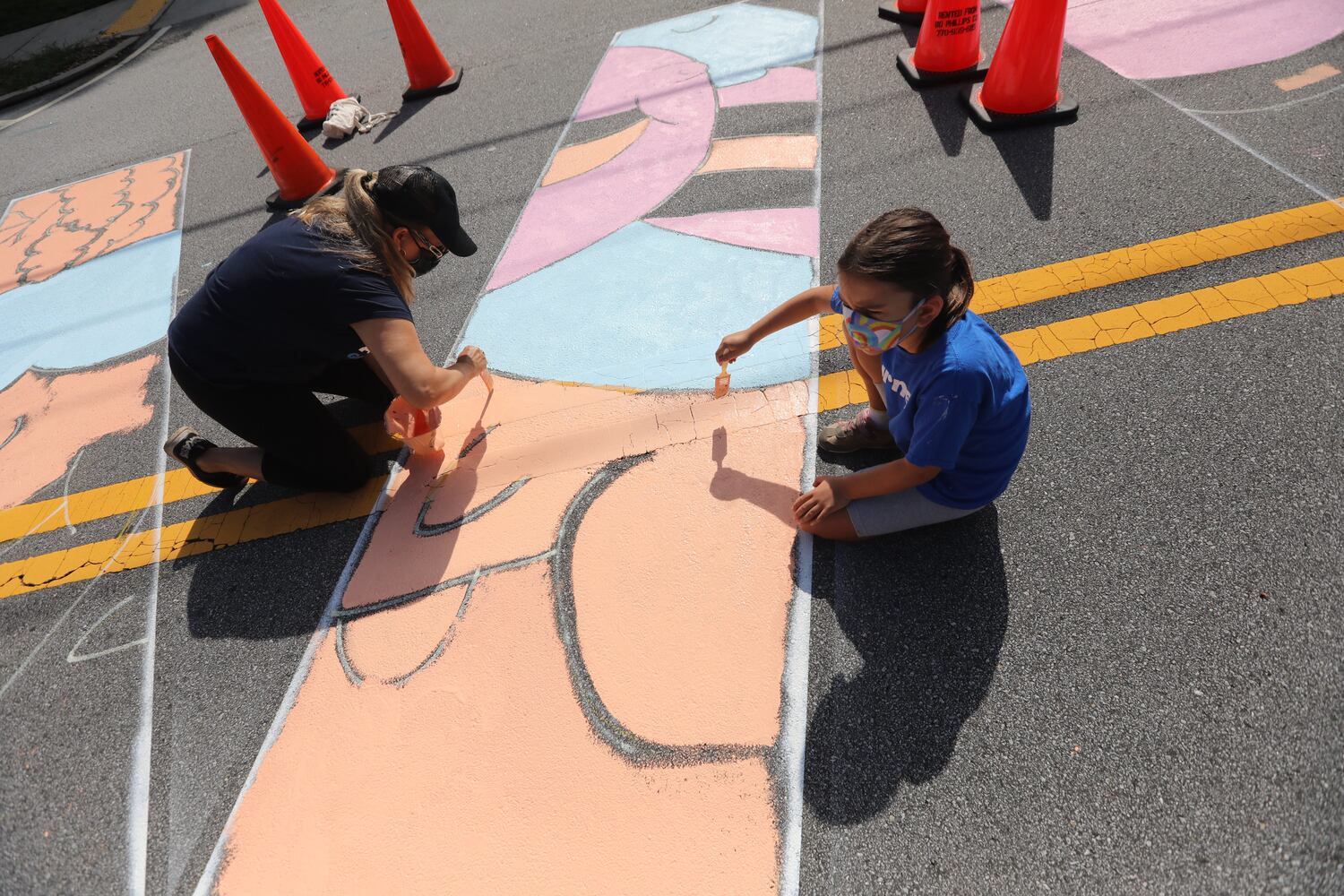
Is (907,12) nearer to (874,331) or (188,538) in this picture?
(874,331)

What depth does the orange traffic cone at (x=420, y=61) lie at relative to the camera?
16.2 ft

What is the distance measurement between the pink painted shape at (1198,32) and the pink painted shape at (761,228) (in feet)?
7.14

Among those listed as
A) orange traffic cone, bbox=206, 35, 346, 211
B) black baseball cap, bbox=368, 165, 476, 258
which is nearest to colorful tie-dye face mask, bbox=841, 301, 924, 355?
black baseball cap, bbox=368, 165, 476, 258

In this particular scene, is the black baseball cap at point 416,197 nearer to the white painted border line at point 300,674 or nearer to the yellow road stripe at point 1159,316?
the white painted border line at point 300,674

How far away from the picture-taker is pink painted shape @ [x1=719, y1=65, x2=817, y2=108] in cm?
412

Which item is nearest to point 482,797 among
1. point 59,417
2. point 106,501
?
point 106,501

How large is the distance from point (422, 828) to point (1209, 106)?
15.3 ft

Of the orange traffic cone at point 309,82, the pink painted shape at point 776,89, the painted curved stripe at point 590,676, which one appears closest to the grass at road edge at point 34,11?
the orange traffic cone at point 309,82

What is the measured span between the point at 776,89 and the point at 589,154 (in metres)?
1.28

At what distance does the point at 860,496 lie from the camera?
195 centimetres

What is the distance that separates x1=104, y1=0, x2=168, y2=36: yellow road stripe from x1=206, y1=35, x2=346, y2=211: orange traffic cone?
17.9ft

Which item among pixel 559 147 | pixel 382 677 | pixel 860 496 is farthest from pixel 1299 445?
pixel 559 147

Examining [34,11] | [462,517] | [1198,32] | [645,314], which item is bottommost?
[462,517]

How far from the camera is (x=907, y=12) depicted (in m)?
4.50
